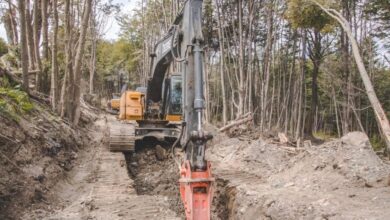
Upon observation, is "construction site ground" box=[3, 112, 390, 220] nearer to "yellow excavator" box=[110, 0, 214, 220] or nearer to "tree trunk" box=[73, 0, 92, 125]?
"yellow excavator" box=[110, 0, 214, 220]

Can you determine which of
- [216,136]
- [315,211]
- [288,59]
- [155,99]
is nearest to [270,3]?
[288,59]

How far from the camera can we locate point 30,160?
6.43 m

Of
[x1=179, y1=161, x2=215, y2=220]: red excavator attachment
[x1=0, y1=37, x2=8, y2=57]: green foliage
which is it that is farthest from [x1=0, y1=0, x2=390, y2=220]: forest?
[x1=0, y1=37, x2=8, y2=57]: green foliage

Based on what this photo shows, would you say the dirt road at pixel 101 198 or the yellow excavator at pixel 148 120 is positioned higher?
the yellow excavator at pixel 148 120

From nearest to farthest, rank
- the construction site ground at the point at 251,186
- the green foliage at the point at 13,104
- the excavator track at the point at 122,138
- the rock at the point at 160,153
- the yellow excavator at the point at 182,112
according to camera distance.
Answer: the yellow excavator at the point at 182,112 → the construction site ground at the point at 251,186 → the green foliage at the point at 13,104 → the excavator track at the point at 122,138 → the rock at the point at 160,153

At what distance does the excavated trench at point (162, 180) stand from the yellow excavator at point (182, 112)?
1.22ft

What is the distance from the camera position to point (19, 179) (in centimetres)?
564

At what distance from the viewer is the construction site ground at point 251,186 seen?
17.1 ft

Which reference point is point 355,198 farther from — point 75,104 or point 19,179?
point 75,104

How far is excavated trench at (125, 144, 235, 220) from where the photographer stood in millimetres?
7008

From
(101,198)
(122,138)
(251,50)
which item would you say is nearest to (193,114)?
(101,198)

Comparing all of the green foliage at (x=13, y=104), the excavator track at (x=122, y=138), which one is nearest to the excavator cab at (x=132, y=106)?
the excavator track at (x=122, y=138)

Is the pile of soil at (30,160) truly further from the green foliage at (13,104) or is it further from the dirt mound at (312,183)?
the dirt mound at (312,183)

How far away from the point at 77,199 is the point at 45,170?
36.6 inches
